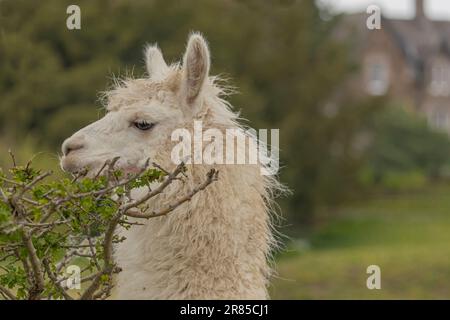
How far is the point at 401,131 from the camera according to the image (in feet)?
161

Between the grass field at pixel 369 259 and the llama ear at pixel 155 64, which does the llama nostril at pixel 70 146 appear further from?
the grass field at pixel 369 259

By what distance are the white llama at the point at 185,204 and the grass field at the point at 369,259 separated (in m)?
1.89

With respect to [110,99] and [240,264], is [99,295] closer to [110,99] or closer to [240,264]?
[240,264]

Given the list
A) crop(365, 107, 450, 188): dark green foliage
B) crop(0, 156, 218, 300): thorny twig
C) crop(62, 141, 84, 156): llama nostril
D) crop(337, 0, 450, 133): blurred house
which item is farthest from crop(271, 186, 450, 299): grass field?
crop(337, 0, 450, 133): blurred house

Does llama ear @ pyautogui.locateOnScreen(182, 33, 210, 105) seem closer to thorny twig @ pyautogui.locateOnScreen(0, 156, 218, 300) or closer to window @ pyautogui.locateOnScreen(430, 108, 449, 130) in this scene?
thorny twig @ pyautogui.locateOnScreen(0, 156, 218, 300)

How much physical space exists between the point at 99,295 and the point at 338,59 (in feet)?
96.6

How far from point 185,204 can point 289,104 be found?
1020 inches

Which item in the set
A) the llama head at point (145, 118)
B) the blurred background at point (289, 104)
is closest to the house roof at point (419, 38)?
the blurred background at point (289, 104)

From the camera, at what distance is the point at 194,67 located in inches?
189

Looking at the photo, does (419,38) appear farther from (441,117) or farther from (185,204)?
(185,204)

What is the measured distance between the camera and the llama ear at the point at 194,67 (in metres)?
4.69

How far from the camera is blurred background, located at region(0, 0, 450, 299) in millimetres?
20094

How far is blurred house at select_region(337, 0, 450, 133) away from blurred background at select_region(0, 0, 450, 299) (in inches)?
350
